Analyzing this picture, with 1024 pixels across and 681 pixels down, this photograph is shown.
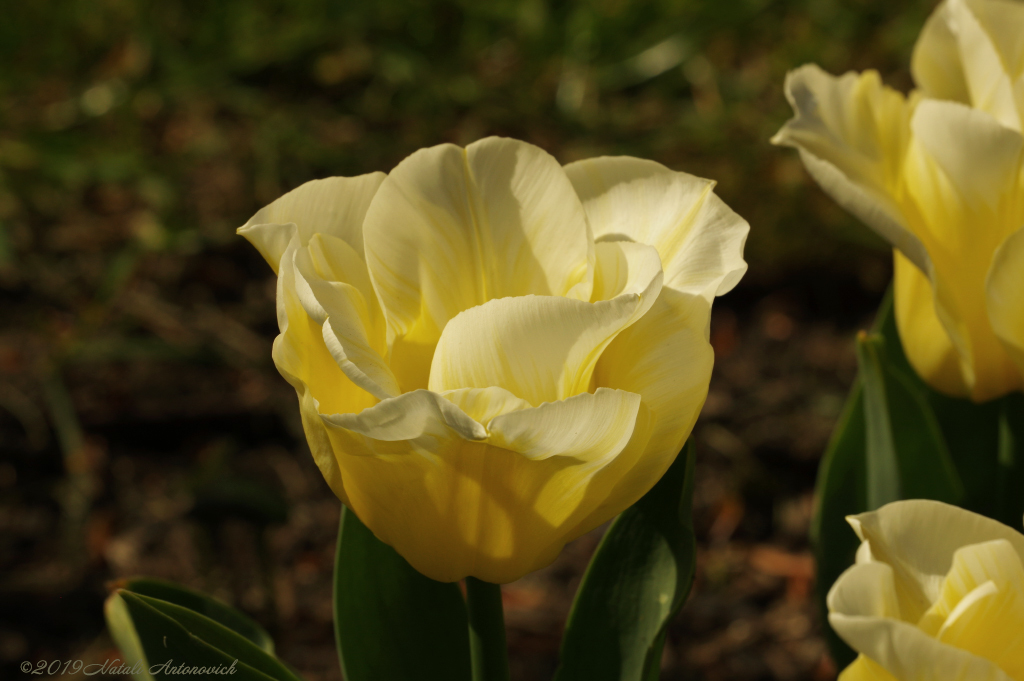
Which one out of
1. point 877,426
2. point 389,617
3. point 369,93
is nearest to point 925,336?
point 877,426

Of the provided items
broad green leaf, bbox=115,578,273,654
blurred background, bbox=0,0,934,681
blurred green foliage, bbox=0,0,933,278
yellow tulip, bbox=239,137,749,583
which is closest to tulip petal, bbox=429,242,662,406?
yellow tulip, bbox=239,137,749,583

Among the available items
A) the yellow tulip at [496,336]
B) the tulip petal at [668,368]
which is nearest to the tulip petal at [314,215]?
the yellow tulip at [496,336]

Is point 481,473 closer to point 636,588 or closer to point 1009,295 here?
point 636,588

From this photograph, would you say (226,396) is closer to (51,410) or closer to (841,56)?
(51,410)

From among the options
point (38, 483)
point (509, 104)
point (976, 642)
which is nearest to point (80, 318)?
point (38, 483)

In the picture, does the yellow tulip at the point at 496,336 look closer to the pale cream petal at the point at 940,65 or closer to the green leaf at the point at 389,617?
the green leaf at the point at 389,617

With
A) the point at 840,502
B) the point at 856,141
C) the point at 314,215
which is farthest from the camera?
the point at 840,502
